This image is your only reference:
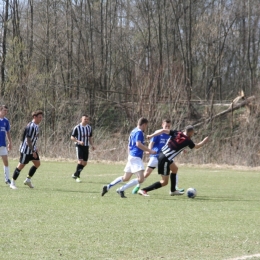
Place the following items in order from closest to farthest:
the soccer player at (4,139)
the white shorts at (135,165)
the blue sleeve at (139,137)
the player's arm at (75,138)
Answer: the blue sleeve at (139,137) → the white shorts at (135,165) → the soccer player at (4,139) → the player's arm at (75,138)

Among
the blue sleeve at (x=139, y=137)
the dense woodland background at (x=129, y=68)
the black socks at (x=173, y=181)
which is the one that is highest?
the dense woodland background at (x=129, y=68)

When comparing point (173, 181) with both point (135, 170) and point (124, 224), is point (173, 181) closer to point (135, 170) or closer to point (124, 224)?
point (135, 170)

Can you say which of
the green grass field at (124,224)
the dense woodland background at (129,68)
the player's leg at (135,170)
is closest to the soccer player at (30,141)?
the green grass field at (124,224)

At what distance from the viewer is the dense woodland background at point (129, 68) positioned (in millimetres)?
32531

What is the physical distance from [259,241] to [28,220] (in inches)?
145

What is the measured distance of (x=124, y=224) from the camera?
9836 mm

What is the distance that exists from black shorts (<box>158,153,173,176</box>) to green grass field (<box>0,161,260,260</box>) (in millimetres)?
591

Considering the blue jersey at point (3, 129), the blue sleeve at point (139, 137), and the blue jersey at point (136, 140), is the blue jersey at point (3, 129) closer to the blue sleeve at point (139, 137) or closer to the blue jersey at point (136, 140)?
the blue jersey at point (136, 140)

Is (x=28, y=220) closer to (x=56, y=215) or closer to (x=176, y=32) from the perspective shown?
(x=56, y=215)

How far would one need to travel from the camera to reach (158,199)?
13.6 metres

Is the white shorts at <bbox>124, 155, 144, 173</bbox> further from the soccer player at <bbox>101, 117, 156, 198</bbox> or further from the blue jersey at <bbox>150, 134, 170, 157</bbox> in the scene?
the blue jersey at <bbox>150, 134, 170, 157</bbox>

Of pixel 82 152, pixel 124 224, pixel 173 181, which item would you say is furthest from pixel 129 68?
pixel 124 224

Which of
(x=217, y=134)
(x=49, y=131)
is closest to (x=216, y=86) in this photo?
(x=217, y=134)

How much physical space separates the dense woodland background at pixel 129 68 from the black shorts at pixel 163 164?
46.3ft
